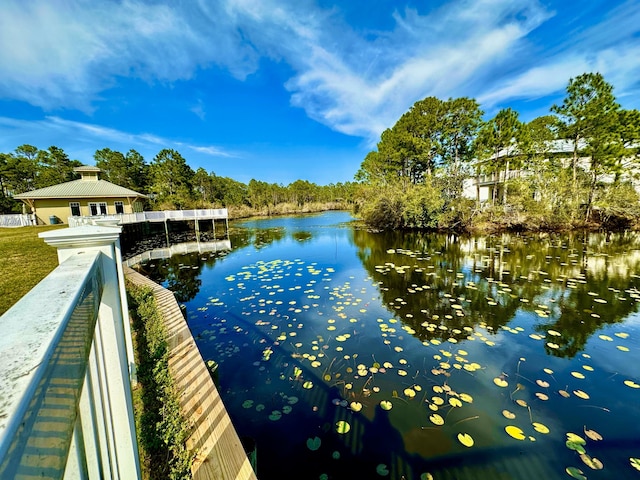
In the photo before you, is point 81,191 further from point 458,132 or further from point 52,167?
point 458,132

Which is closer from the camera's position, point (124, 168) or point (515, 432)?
point (515, 432)

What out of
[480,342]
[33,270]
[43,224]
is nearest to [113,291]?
[480,342]

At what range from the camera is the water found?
2.50m

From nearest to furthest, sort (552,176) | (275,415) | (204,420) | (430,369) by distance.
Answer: (204,420) → (275,415) → (430,369) → (552,176)

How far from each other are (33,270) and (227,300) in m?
4.59

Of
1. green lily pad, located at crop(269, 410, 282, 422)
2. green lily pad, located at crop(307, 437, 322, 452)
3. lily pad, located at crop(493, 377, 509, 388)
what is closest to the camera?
green lily pad, located at crop(307, 437, 322, 452)

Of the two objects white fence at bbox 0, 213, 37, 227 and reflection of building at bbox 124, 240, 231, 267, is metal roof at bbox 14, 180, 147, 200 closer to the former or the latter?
white fence at bbox 0, 213, 37, 227

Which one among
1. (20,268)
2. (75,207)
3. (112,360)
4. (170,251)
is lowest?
(170,251)

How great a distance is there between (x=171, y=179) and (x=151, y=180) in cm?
821

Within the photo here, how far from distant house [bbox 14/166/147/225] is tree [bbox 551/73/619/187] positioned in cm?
2839

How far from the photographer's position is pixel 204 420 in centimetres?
242

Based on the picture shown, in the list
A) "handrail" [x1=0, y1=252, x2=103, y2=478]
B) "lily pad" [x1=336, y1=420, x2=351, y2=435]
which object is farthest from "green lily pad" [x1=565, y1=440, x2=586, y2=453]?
"handrail" [x1=0, y1=252, x2=103, y2=478]

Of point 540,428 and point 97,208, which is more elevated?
point 97,208

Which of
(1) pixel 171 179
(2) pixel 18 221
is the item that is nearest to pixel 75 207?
(2) pixel 18 221
